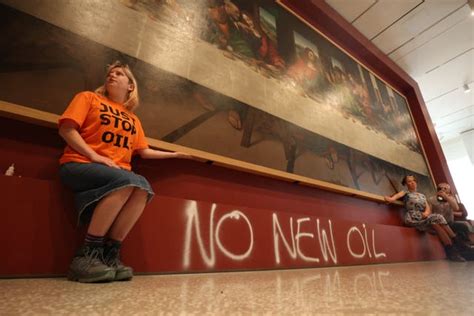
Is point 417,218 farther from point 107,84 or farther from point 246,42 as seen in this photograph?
point 107,84

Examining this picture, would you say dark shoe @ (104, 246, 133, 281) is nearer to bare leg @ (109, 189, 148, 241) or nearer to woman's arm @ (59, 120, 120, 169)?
bare leg @ (109, 189, 148, 241)

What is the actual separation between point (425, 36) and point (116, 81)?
4255 millimetres

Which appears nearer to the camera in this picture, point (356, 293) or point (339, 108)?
point (356, 293)

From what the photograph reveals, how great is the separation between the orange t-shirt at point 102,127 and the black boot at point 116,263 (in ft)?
1.05

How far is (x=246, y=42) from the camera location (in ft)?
6.76

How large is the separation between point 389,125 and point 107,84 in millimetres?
3391

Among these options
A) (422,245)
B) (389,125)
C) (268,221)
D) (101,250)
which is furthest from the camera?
(389,125)

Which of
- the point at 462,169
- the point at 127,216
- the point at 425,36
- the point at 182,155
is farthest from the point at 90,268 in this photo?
the point at 462,169

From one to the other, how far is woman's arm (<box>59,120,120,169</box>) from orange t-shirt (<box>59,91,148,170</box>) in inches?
0.9

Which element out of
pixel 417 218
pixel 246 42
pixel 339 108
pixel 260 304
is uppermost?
pixel 246 42

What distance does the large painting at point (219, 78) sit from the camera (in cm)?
119

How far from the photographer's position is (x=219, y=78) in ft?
5.80

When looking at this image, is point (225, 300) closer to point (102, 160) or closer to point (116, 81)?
point (102, 160)

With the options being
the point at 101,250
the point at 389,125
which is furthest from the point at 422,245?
the point at 101,250
